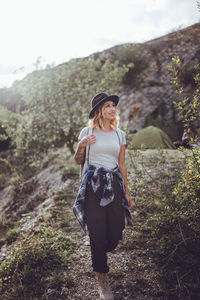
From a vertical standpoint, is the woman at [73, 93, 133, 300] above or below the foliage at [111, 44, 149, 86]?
below

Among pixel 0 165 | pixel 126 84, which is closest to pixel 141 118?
pixel 126 84

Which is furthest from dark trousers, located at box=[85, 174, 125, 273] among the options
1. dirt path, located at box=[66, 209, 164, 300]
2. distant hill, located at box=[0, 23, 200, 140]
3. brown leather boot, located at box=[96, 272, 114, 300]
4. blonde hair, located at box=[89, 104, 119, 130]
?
distant hill, located at box=[0, 23, 200, 140]

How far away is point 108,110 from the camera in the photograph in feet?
9.75

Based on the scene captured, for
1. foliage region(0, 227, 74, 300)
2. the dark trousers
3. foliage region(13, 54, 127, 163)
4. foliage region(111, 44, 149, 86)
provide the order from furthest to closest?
foliage region(111, 44, 149, 86) → foliage region(13, 54, 127, 163) → foliage region(0, 227, 74, 300) → the dark trousers

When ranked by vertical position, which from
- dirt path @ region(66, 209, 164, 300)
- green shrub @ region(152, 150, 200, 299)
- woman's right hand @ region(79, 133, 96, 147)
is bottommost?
dirt path @ region(66, 209, 164, 300)

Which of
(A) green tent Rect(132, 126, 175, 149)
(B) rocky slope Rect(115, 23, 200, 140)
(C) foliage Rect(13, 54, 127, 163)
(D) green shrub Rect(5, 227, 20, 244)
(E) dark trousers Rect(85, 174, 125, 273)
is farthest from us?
(B) rocky slope Rect(115, 23, 200, 140)

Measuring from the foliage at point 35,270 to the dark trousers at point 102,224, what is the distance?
2.35ft

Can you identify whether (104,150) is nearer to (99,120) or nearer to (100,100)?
(99,120)

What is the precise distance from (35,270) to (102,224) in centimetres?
118

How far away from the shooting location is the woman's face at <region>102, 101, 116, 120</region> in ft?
9.68

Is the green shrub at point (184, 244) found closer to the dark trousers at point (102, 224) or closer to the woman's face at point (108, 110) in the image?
the dark trousers at point (102, 224)

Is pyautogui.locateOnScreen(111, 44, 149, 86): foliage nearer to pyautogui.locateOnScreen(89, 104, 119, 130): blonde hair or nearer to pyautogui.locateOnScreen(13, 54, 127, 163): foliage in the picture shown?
pyautogui.locateOnScreen(13, 54, 127, 163): foliage

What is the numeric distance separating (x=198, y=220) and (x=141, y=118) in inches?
418

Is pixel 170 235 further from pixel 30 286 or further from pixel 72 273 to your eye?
pixel 30 286
